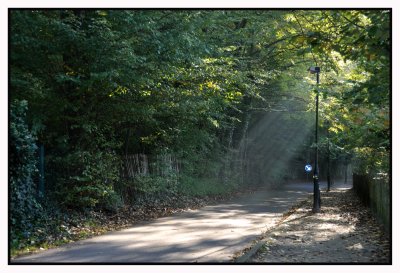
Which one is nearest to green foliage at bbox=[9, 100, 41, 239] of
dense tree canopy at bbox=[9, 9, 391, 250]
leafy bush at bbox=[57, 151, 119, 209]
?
dense tree canopy at bbox=[9, 9, 391, 250]

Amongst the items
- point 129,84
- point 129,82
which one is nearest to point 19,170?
point 129,82

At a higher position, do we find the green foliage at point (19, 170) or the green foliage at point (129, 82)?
the green foliage at point (129, 82)

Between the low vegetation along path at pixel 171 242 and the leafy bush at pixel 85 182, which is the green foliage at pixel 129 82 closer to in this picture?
the leafy bush at pixel 85 182

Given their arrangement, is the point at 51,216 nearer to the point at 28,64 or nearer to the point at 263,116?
the point at 28,64

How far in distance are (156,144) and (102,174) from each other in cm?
528

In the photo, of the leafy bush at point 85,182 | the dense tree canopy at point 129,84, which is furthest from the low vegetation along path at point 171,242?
the dense tree canopy at point 129,84

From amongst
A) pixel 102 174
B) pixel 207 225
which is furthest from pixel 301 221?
Result: pixel 102 174

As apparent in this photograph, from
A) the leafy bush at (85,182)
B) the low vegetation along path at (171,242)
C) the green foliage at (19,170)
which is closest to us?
the low vegetation along path at (171,242)

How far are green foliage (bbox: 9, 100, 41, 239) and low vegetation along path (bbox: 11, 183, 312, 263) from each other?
3.62 feet

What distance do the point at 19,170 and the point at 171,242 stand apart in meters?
3.66

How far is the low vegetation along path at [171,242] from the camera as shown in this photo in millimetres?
8859

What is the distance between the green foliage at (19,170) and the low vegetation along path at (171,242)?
1.10m

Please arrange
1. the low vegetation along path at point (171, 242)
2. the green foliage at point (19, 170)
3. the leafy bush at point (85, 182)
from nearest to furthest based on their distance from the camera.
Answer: the low vegetation along path at point (171, 242), the green foliage at point (19, 170), the leafy bush at point (85, 182)

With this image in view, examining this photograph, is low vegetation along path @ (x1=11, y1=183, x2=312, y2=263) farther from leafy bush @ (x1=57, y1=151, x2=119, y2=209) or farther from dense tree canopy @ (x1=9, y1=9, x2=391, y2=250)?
dense tree canopy @ (x1=9, y1=9, x2=391, y2=250)
